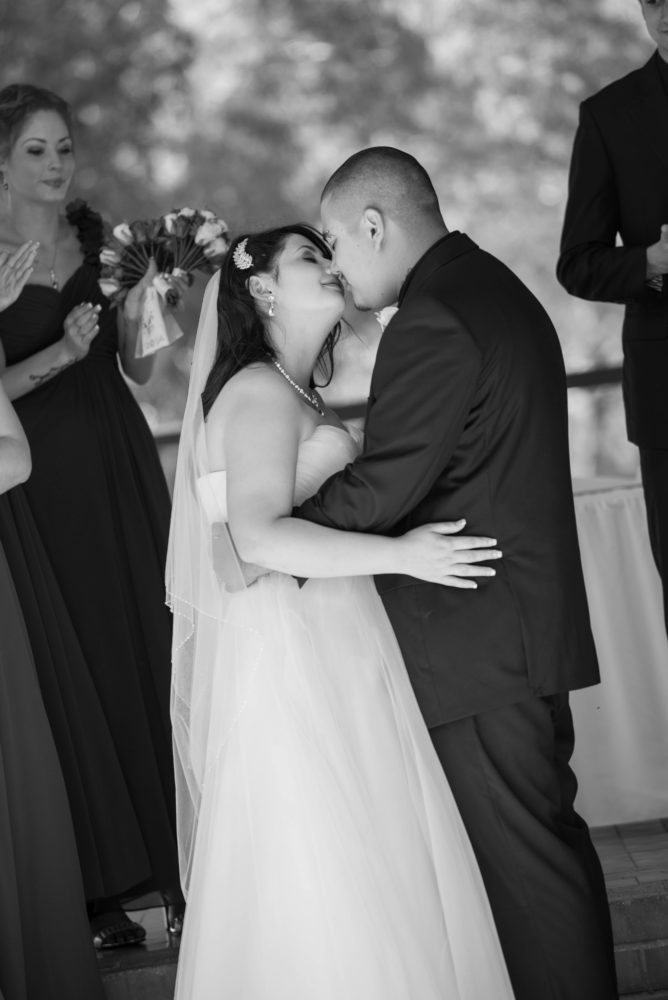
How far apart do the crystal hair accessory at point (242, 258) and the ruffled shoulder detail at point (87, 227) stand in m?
1.15

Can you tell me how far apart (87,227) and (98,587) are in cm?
122

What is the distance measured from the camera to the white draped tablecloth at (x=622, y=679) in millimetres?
5027

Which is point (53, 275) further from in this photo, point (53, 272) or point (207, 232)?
point (207, 232)

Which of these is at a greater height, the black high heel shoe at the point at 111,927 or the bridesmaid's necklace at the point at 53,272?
the bridesmaid's necklace at the point at 53,272

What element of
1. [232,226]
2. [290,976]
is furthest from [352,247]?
[232,226]

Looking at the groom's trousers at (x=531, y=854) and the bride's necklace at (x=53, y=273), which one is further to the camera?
the bride's necklace at (x=53, y=273)

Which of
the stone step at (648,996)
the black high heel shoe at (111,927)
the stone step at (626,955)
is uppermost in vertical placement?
the black high heel shoe at (111,927)

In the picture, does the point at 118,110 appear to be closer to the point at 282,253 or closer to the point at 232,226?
the point at 232,226

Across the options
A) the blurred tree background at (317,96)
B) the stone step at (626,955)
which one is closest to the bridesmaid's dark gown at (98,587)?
the stone step at (626,955)

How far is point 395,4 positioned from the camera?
725 centimetres

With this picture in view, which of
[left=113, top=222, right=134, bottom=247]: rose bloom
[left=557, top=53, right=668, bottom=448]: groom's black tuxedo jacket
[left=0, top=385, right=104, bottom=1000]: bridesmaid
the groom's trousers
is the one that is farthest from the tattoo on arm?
the groom's trousers

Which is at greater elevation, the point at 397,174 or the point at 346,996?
the point at 397,174

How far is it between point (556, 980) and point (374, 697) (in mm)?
735

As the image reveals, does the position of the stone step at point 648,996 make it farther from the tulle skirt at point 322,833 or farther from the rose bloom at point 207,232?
the rose bloom at point 207,232
